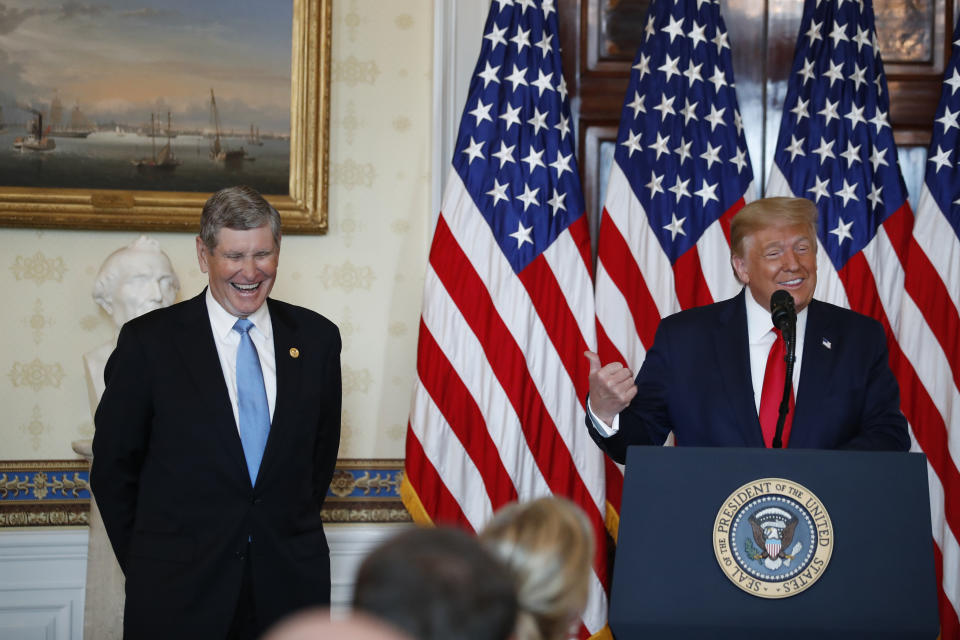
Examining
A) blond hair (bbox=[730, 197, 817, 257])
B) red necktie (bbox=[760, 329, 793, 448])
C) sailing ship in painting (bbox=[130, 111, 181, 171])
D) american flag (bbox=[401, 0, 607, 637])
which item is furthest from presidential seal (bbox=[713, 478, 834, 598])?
sailing ship in painting (bbox=[130, 111, 181, 171])

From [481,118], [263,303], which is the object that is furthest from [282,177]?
[263,303]

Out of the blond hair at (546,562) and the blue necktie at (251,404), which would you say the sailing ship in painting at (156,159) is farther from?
the blond hair at (546,562)

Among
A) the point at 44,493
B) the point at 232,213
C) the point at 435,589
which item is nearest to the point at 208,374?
the point at 232,213

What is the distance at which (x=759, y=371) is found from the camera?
124 inches

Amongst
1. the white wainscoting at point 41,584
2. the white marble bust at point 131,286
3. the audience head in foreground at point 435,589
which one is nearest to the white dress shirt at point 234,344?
the white marble bust at point 131,286

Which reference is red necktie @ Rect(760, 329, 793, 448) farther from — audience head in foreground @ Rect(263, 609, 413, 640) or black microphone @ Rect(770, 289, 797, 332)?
audience head in foreground @ Rect(263, 609, 413, 640)

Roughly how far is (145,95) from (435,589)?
399 centimetres

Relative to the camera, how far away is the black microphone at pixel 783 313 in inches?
98.9

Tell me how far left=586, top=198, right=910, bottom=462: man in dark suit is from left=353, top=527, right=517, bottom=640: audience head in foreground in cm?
192

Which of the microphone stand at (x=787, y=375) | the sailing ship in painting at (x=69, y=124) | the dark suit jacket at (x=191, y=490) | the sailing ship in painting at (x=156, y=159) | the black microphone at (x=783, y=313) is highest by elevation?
the sailing ship in painting at (x=69, y=124)

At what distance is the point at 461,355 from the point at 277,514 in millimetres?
1538

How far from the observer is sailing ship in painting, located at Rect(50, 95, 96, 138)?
4.43m

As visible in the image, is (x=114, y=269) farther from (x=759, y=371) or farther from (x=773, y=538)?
(x=773, y=538)

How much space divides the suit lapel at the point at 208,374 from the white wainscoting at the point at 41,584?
1865 mm
